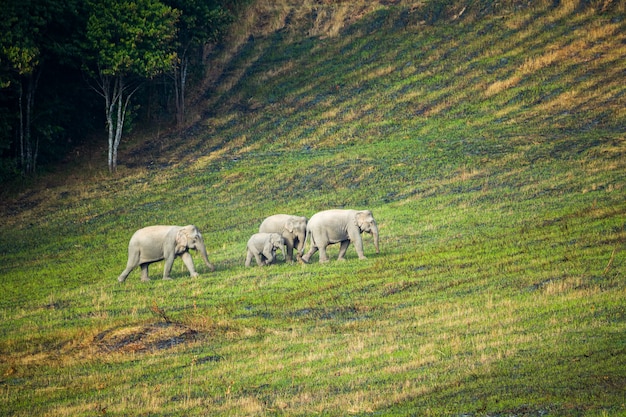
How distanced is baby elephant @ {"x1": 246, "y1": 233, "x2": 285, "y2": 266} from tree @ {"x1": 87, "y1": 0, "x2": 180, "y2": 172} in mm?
34988

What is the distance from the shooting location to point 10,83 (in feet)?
232

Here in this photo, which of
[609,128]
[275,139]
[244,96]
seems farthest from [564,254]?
[244,96]

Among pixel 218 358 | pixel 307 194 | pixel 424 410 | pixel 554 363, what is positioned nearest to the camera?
pixel 424 410

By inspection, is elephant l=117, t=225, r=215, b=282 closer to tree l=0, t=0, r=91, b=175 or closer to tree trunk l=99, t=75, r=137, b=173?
tree l=0, t=0, r=91, b=175

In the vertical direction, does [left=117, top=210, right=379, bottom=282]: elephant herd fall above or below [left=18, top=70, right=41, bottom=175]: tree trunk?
below

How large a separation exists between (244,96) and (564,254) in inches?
2315

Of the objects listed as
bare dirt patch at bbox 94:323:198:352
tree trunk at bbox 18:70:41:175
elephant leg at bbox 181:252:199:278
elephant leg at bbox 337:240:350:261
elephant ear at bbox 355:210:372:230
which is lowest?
bare dirt patch at bbox 94:323:198:352

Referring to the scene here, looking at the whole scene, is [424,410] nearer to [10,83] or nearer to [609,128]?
[609,128]

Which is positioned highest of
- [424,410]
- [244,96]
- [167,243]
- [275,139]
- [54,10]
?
[54,10]

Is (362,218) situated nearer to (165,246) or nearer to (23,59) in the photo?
(165,246)

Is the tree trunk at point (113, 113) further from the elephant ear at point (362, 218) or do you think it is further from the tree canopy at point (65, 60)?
the elephant ear at point (362, 218)

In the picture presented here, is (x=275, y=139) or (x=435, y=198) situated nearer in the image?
(x=435, y=198)

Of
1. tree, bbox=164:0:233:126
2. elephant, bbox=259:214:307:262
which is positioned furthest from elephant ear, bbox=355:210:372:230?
tree, bbox=164:0:233:126

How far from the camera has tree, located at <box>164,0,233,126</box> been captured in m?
82.9
